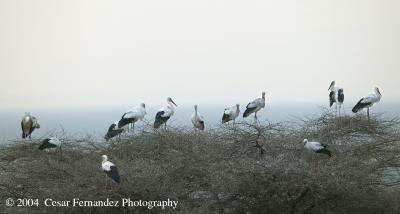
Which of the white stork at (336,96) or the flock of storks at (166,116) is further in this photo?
the white stork at (336,96)

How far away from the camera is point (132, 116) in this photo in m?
16.4

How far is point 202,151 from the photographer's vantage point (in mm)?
13711

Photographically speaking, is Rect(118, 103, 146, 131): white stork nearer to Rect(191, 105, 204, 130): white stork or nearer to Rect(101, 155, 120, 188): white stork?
Rect(191, 105, 204, 130): white stork

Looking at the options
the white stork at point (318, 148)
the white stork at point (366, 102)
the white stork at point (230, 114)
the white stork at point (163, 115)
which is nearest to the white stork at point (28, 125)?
the white stork at point (163, 115)

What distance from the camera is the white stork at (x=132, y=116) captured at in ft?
52.6

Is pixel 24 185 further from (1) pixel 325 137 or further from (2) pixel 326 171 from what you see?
(1) pixel 325 137

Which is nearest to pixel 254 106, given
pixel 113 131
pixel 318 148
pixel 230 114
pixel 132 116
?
pixel 230 114

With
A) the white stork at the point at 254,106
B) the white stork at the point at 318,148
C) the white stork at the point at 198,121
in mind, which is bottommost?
the white stork at the point at 318,148

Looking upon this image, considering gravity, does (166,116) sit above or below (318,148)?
above

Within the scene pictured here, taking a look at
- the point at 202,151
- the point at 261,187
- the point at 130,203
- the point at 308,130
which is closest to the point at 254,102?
the point at 308,130

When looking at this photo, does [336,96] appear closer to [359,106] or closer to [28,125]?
[359,106]

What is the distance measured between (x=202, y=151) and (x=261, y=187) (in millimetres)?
2349

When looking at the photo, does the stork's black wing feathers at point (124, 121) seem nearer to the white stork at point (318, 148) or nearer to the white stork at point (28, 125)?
the white stork at point (28, 125)

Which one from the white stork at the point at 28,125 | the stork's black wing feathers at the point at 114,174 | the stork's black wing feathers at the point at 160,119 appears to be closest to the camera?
the stork's black wing feathers at the point at 114,174
